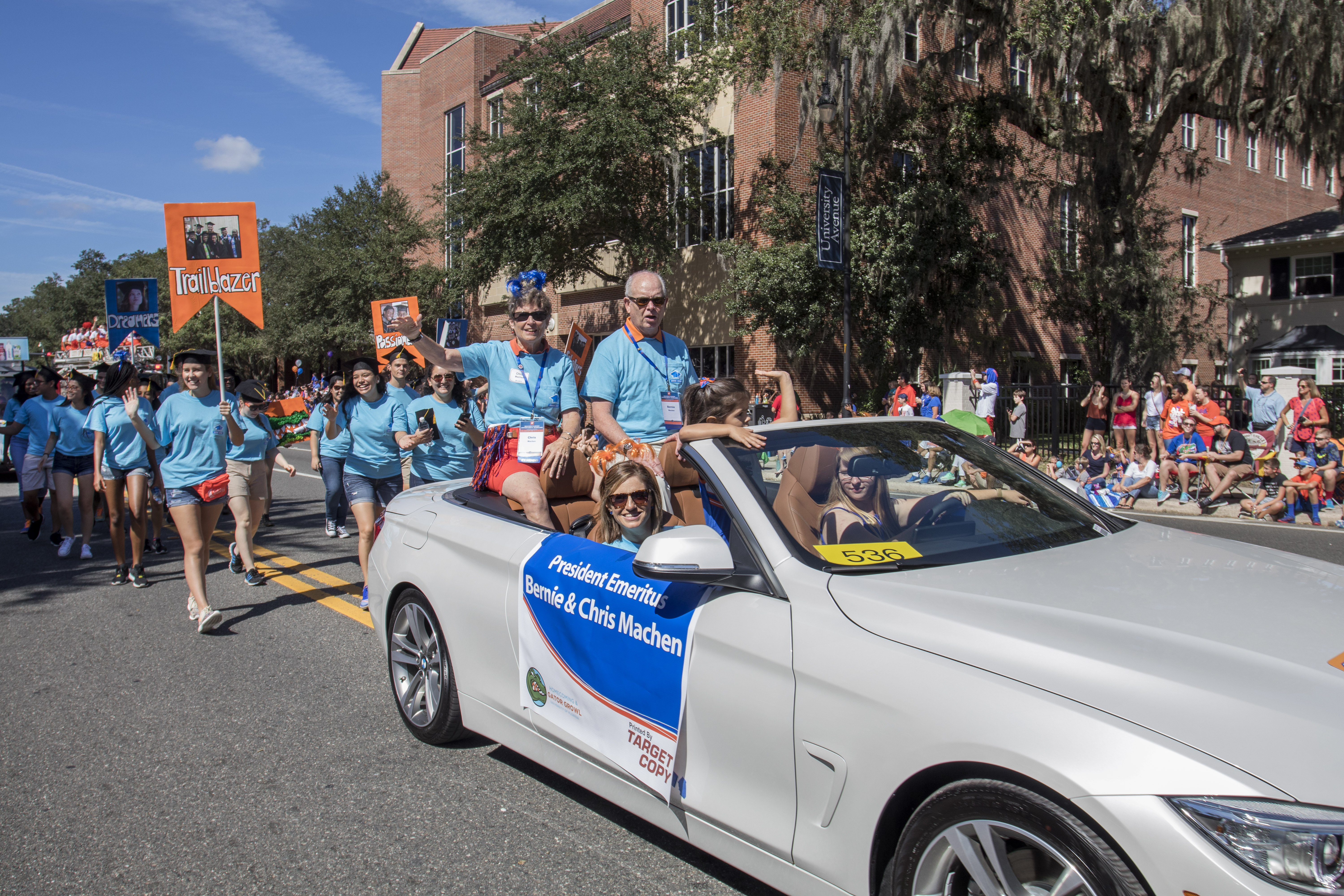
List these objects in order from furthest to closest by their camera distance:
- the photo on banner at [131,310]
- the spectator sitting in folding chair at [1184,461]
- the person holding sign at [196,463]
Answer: the photo on banner at [131,310]
the spectator sitting in folding chair at [1184,461]
the person holding sign at [196,463]

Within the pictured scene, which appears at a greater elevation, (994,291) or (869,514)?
(994,291)

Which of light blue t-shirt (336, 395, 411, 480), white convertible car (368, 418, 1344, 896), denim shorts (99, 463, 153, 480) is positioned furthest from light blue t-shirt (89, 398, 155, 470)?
white convertible car (368, 418, 1344, 896)

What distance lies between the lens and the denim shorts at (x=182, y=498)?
6438mm

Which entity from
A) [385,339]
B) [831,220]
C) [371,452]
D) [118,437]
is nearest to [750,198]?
[831,220]

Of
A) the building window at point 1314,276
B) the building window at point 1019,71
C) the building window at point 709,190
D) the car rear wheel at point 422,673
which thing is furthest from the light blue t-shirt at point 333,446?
the building window at point 1314,276

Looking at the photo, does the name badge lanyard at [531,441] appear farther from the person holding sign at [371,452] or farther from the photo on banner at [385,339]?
the photo on banner at [385,339]

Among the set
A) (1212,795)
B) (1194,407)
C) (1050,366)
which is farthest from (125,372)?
(1050,366)

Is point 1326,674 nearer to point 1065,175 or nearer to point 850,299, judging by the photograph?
point 850,299

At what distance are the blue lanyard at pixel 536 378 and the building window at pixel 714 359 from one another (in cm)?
2193

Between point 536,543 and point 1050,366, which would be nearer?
point 536,543

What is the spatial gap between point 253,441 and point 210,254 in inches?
63.5

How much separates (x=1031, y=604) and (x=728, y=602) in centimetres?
81

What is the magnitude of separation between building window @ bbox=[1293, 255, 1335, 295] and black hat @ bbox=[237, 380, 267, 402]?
109ft

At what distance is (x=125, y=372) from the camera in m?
8.48
